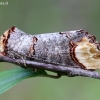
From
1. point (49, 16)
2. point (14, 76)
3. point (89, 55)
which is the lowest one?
point (14, 76)

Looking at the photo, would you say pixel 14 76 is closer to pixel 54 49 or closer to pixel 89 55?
pixel 54 49

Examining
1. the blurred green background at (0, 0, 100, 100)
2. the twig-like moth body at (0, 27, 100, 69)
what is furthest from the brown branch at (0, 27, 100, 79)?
the blurred green background at (0, 0, 100, 100)

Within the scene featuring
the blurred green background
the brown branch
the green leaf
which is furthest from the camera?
the blurred green background

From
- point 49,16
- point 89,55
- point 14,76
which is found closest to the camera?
point 14,76

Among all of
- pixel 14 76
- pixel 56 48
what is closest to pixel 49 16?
pixel 56 48

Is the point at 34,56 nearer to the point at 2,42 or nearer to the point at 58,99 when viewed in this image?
the point at 2,42

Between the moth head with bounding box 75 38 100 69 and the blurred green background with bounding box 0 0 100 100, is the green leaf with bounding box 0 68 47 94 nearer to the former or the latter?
the moth head with bounding box 75 38 100 69
